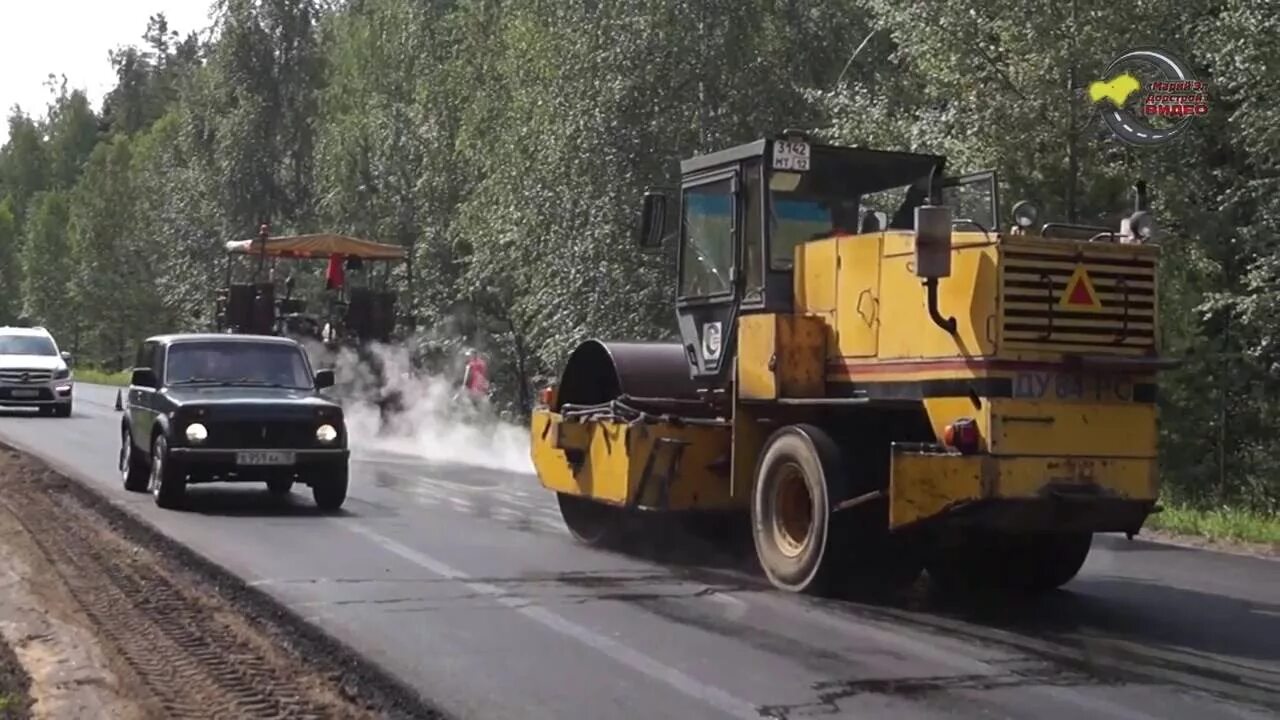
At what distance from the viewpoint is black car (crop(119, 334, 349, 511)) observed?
50.4 feet

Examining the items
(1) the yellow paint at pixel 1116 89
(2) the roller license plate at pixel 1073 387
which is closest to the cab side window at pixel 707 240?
(2) the roller license plate at pixel 1073 387

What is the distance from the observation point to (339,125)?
47.3 metres

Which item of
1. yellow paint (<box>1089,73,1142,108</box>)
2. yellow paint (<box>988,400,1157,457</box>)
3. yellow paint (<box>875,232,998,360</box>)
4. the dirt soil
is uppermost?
yellow paint (<box>1089,73,1142,108</box>)

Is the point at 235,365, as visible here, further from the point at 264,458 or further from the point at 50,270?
the point at 50,270

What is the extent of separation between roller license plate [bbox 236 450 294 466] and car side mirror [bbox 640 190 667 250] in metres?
4.75

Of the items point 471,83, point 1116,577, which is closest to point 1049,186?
point 1116,577

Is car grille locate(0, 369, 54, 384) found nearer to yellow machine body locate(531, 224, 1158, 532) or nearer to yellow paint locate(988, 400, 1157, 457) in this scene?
yellow machine body locate(531, 224, 1158, 532)

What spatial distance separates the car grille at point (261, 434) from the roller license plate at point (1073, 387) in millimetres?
8140

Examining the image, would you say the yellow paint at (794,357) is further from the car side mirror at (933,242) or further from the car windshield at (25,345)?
the car windshield at (25,345)

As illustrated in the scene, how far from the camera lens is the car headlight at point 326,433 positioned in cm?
1567

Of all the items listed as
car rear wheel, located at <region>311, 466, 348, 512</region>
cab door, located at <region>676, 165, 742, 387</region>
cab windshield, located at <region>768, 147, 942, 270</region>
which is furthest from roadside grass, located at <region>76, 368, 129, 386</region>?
cab windshield, located at <region>768, 147, 942, 270</region>

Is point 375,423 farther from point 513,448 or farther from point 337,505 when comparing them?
point 337,505

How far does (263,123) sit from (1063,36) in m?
39.7

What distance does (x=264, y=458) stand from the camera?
15.4 m
